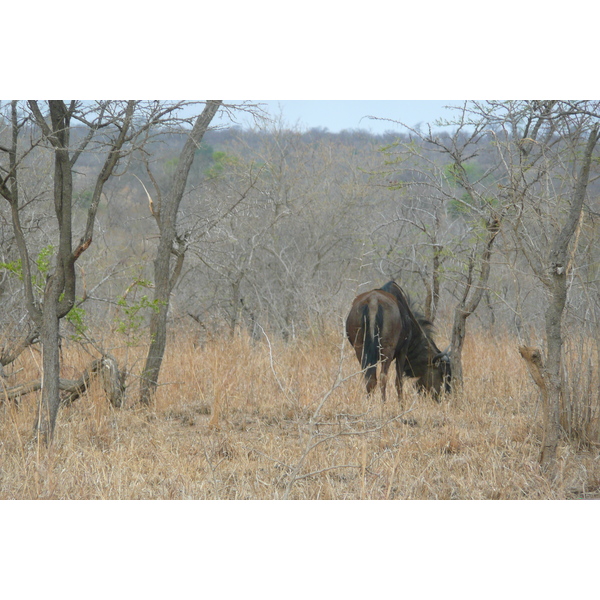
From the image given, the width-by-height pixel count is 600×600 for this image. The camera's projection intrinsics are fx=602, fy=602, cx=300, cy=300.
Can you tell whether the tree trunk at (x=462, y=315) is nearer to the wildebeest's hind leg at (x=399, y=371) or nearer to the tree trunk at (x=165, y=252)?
the wildebeest's hind leg at (x=399, y=371)

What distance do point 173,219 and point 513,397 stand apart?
155 inches

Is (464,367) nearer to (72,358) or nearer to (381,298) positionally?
(381,298)

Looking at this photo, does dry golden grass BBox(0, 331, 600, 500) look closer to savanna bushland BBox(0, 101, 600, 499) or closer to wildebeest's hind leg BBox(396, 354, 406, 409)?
savanna bushland BBox(0, 101, 600, 499)

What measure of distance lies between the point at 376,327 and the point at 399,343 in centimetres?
56

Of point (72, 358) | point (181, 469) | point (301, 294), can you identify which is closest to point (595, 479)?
point (181, 469)

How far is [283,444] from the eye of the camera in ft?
15.6

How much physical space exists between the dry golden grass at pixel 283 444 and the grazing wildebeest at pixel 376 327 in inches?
10.9

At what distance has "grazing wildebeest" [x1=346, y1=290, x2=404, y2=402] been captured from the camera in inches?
259

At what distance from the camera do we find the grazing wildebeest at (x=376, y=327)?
259 inches

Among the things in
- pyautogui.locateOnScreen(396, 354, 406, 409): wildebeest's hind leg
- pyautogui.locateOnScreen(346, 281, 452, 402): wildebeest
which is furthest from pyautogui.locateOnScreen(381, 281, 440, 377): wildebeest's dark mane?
pyautogui.locateOnScreen(396, 354, 406, 409): wildebeest's hind leg

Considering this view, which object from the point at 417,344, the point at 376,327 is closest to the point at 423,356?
the point at 417,344

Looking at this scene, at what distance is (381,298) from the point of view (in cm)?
668

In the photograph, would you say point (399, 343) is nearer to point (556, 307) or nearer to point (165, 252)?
point (165, 252)

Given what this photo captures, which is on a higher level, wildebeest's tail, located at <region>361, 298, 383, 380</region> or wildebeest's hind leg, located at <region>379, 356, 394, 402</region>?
wildebeest's tail, located at <region>361, 298, 383, 380</region>
